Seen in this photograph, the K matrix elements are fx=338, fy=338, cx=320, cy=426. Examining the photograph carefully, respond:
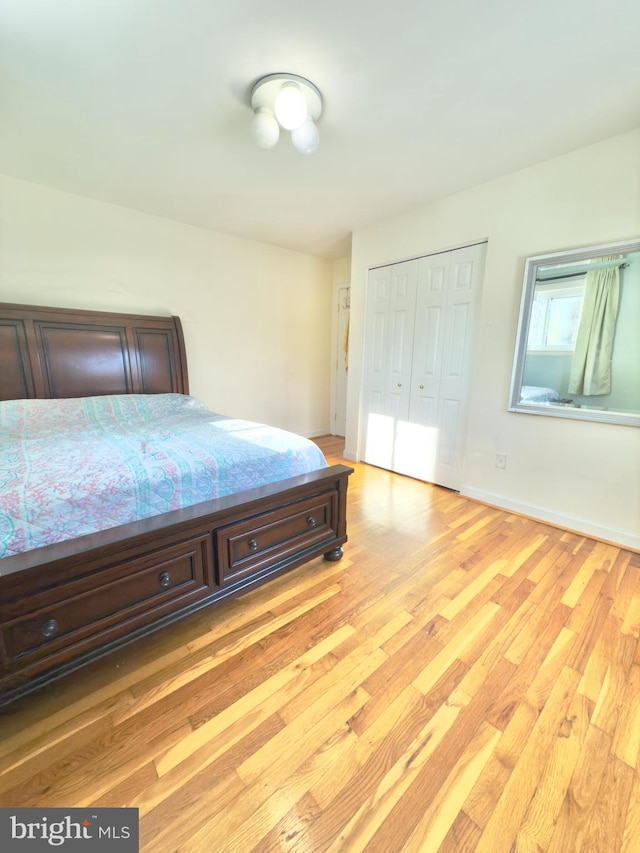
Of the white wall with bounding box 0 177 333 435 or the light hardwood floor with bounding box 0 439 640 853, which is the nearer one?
the light hardwood floor with bounding box 0 439 640 853

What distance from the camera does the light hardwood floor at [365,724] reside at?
33.7 inches

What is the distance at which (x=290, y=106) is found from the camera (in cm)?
155

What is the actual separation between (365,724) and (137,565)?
0.94 meters

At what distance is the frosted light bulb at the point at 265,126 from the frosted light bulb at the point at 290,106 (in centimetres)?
12

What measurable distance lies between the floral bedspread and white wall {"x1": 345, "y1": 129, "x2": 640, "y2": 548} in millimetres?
1593

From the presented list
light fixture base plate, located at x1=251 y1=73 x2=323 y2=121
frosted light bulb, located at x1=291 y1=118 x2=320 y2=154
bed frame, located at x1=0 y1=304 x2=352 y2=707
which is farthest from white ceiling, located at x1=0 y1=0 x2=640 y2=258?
bed frame, located at x1=0 y1=304 x2=352 y2=707

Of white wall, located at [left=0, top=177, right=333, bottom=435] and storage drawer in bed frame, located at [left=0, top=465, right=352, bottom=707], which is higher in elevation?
white wall, located at [left=0, top=177, right=333, bottom=435]

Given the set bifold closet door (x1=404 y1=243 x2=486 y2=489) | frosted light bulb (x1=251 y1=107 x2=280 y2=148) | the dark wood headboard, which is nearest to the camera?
frosted light bulb (x1=251 y1=107 x2=280 y2=148)

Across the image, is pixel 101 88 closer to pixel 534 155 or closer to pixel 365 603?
pixel 534 155

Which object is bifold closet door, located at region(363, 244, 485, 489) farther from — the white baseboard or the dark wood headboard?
the dark wood headboard

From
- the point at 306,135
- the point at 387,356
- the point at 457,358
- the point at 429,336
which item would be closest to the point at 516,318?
the point at 457,358

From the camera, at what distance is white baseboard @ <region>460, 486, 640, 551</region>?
214cm

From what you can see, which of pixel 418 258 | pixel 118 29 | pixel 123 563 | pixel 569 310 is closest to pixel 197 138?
pixel 118 29

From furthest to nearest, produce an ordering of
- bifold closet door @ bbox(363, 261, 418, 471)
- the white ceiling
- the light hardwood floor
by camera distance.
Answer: bifold closet door @ bbox(363, 261, 418, 471)
the white ceiling
the light hardwood floor
